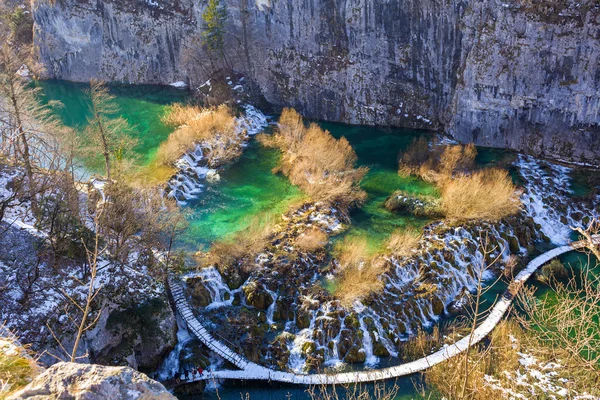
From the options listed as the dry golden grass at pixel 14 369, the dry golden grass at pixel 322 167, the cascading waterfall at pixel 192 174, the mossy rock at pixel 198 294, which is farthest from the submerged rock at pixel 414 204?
the dry golden grass at pixel 14 369

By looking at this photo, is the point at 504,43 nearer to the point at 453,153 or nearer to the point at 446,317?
the point at 453,153

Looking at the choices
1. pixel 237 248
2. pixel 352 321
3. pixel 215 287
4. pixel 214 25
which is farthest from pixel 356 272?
pixel 214 25

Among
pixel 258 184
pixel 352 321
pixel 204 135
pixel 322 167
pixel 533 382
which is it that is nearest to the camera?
pixel 533 382

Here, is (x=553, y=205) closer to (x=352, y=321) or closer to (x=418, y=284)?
(x=418, y=284)

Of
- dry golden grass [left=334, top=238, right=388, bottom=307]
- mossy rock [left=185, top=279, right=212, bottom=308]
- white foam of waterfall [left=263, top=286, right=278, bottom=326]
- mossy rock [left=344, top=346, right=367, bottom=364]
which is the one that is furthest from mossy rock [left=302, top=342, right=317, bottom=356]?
mossy rock [left=185, top=279, right=212, bottom=308]

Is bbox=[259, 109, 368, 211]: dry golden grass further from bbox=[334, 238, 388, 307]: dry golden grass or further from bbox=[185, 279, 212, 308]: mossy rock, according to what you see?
bbox=[185, 279, 212, 308]: mossy rock

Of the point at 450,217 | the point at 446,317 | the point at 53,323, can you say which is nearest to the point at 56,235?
the point at 53,323

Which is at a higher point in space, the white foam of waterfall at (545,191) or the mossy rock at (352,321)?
the white foam of waterfall at (545,191)

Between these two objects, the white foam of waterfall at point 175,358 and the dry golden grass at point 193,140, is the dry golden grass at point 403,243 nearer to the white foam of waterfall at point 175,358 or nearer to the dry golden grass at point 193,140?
the white foam of waterfall at point 175,358
